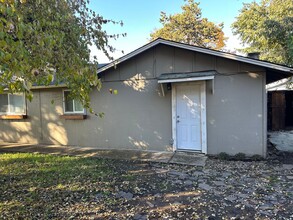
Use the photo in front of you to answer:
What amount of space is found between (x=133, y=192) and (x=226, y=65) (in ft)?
13.7

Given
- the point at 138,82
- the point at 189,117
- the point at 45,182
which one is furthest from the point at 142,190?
the point at 138,82

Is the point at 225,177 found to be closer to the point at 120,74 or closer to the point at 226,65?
the point at 226,65

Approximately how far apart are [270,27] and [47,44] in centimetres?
1020

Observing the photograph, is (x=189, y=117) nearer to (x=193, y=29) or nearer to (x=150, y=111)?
(x=150, y=111)

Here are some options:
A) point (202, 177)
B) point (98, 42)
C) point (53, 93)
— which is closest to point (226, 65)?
point (202, 177)

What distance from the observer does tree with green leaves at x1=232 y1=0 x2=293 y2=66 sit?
9.33 meters

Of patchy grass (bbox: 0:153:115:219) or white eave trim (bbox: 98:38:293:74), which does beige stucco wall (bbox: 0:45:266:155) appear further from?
patchy grass (bbox: 0:153:115:219)

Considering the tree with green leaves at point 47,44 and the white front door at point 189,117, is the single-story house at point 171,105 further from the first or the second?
the tree with green leaves at point 47,44

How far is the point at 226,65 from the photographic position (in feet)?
19.8

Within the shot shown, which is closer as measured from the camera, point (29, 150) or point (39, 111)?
point (29, 150)

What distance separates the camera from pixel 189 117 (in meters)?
6.48

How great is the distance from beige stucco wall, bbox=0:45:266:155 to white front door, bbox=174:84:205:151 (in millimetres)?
264

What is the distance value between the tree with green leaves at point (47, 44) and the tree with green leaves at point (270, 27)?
7080 mm

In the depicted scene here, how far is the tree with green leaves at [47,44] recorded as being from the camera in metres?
1.93
